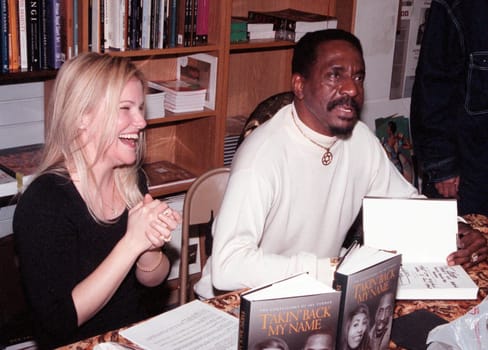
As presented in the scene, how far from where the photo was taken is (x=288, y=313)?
1277 millimetres

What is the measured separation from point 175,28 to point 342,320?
1.79 metres

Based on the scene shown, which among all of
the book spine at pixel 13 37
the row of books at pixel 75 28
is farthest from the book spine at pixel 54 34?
the book spine at pixel 13 37

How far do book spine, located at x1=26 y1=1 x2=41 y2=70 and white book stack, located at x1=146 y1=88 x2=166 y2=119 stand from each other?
1.57 ft

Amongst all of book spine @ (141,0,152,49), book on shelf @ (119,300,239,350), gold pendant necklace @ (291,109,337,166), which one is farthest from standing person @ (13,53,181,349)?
book spine @ (141,0,152,49)

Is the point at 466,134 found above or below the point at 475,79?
below

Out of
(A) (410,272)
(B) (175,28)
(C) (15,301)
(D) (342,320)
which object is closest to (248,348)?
(D) (342,320)

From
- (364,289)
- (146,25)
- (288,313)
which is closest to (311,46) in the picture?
(146,25)

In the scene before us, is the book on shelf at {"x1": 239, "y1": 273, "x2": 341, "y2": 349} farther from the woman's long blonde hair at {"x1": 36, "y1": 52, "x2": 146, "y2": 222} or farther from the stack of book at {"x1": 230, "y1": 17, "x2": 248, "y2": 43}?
the stack of book at {"x1": 230, "y1": 17, "x2": 248, "y2": 43}

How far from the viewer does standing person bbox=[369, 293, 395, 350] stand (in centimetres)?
145

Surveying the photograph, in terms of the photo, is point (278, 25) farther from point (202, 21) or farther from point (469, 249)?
point (469, 249)

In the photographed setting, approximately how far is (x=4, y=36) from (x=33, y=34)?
0.10 meters

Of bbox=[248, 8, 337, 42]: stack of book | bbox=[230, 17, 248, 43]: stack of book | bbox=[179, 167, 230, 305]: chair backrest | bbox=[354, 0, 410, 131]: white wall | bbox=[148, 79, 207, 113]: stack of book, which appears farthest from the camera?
bbox=[354, 0, 410, 131]: white wall

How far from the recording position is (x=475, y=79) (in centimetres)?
280

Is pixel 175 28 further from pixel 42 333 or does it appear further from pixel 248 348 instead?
pixel 248 348
